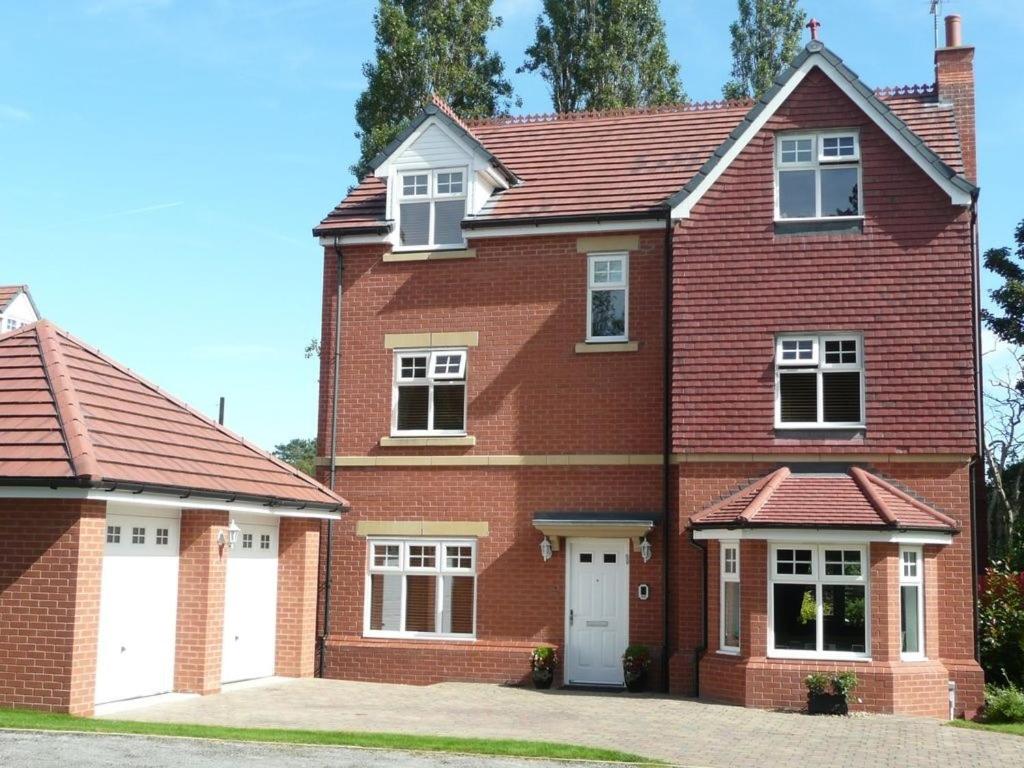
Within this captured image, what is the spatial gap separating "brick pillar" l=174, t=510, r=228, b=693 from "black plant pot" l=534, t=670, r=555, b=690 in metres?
5.40

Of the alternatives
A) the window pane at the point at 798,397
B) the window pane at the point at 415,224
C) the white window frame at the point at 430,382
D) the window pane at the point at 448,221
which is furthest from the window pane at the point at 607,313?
the window pane at the point at 415,224

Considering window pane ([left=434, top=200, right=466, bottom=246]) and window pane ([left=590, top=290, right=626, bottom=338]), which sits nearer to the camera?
window pane ([left=590, top=290, right=626, bottom=338])

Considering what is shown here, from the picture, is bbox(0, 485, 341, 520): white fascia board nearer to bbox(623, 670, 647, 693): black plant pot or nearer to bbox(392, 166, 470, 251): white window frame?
bbox(392, 166, 470, 251): white window frame

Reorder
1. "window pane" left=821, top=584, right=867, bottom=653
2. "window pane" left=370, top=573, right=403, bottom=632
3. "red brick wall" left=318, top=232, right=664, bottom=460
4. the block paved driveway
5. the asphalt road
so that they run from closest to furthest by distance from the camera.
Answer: the asphalt road, the block paved driveway, "window pane" left=821, top=584, right=867, bottom=653, "red brick wall" left=318, top=232, right=664, bottom=460, "window pane" left=370, top=573, right=403, bottom=632

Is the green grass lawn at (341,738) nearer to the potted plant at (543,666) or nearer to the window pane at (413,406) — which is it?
the potted plant at (543,666)

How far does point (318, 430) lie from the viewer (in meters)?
22.3

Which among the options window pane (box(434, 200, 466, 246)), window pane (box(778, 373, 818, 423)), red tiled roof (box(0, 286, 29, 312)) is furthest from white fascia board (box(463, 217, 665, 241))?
red tiled roof (box(0, 286, 29, 312))

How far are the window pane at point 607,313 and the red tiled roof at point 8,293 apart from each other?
26.9 metres

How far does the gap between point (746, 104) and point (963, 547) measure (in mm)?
9791

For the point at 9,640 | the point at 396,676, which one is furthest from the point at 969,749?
the point at 9,640

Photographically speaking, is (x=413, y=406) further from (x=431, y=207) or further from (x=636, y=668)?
(x=636, y=668)

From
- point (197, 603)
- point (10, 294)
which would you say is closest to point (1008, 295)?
point (197, 603)

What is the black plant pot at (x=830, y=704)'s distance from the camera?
17172 millimetres

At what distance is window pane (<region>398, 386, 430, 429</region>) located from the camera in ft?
72.2
